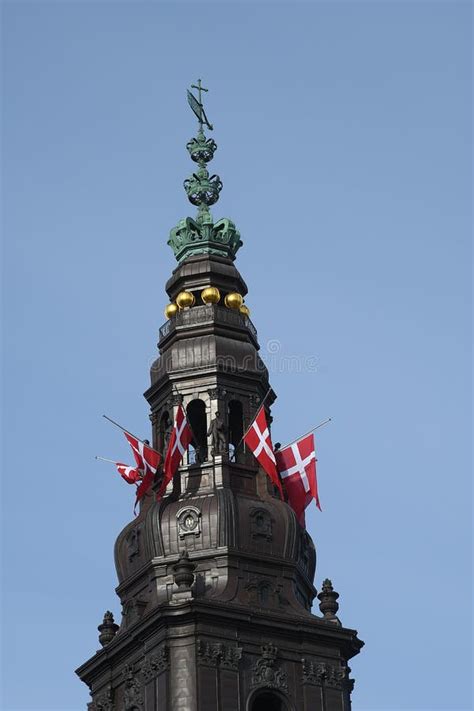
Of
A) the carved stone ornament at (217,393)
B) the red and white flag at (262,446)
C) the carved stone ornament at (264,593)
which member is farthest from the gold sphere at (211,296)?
the carved stone ornament at (264,593)

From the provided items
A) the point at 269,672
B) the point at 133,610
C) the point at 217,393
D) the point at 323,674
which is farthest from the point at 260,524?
the point at 323,674

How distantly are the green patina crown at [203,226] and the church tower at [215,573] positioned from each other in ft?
9.69

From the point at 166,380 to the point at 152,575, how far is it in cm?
1173

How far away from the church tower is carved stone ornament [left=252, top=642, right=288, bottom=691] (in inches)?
2.6

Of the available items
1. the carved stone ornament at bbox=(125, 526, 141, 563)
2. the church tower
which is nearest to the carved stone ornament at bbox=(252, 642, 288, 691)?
the church tower

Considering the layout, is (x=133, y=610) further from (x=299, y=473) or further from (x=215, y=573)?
(x=299, y=473)

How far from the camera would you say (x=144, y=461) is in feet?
369

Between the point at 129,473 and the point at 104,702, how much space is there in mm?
12223

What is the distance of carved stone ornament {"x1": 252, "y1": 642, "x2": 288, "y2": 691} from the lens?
104m

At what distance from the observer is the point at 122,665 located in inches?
4220

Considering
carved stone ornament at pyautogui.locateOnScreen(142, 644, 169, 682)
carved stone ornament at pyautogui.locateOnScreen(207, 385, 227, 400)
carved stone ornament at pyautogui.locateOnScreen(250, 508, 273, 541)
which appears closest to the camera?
carved stone ornament at pyautogui.locateOnScreen(142, 644, 169, 682)

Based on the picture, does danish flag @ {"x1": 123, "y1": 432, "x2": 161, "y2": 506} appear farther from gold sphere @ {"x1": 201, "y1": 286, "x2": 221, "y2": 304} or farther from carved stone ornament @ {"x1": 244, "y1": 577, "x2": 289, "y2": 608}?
gold sphere @ {"x1": 201, "y1": 286, "x2": 221, "y2": 304}

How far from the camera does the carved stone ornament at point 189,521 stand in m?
108

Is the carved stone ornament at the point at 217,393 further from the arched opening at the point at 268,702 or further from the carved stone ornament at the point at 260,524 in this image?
the arched opening at the point at 268,702
